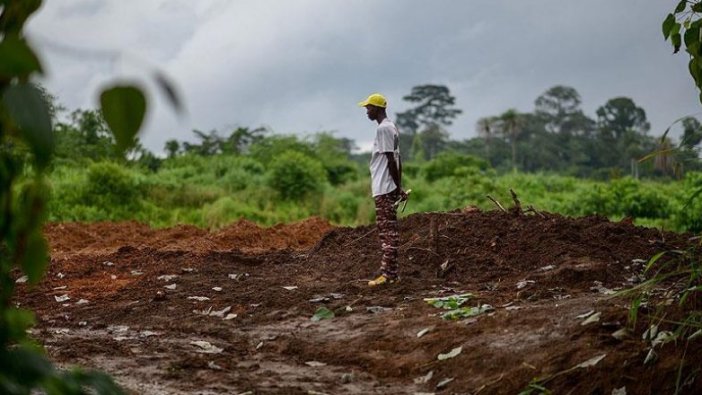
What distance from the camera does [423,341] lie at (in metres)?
6.45

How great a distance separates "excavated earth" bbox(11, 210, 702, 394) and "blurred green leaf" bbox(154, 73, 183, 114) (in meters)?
3.74

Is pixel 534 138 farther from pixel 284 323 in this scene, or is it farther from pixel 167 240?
pixel 284 323

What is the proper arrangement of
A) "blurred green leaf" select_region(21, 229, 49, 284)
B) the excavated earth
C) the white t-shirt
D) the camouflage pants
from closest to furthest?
"blurred green leaf" select_region(21, 229, 49, 284)
the excavated earth
the white t-shirt
the camouflage pants

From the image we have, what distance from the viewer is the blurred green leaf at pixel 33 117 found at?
1.22 m

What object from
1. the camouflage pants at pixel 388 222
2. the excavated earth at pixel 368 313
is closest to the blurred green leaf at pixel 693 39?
the excavated earth at pixel 368 313

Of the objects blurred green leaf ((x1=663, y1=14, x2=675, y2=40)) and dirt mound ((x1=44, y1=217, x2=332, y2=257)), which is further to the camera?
dirt mound ((x1=44, y1=217, x2=332, y2=257))

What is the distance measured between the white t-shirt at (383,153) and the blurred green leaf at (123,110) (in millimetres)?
7547

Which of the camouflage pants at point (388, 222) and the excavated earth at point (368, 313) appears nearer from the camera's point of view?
the excavated earth at point (368, 313)

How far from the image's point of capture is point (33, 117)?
48.4 inches

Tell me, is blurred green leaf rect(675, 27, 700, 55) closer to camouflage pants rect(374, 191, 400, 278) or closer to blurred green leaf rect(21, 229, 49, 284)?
blurred green leaf rect(21, 229, 49, 284)

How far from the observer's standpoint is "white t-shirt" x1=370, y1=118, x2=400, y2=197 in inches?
346

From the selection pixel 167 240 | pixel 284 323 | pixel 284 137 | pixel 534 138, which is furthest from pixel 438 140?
pixel 284 323

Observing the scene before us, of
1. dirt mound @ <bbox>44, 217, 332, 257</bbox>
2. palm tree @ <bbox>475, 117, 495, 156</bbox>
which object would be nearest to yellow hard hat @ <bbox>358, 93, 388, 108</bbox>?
dirt mound @ <bbox>44, 217, 332, 257</bbox>

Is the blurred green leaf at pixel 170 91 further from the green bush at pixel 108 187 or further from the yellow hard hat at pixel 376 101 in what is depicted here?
the green bush at pixel 108 187
